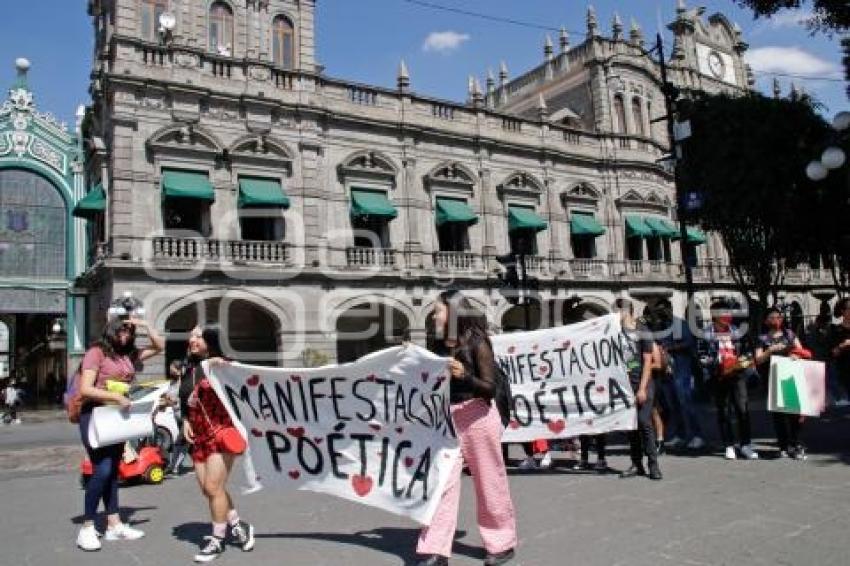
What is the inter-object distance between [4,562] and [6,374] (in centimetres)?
2953

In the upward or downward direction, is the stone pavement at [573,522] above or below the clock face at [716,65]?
below

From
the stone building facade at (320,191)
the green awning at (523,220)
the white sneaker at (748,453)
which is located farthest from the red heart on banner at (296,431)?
the green awning at (523,220)

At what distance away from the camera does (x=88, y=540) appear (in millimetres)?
5344

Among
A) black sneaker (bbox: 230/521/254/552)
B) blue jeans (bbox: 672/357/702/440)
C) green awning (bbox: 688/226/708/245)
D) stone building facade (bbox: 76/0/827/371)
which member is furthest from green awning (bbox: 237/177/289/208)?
green awning (bbox: 688/226/708/245)

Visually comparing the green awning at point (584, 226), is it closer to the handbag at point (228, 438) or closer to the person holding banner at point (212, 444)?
the person holding banner at point (212, 444)

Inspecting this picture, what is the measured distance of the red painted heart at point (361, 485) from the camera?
5.17m

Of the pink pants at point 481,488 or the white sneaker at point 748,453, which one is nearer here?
A: the pink pants at point 481,488

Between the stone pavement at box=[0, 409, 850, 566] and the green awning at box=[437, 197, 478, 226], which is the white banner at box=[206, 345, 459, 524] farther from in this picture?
the green awning at box=[437, 197, 478, 226]

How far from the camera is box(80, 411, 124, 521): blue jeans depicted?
538cm

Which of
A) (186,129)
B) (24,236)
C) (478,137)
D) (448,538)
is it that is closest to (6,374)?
(24,236)

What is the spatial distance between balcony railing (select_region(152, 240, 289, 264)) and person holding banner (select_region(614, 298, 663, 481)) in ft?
41.4

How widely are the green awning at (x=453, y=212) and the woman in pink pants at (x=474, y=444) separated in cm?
1722

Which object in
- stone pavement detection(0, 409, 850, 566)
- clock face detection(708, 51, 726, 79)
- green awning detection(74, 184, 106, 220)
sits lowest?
stone pavement detection(0, 409, 850, 566)

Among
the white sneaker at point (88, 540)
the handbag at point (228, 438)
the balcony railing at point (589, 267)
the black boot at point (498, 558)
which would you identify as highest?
the balcony railing at point (589, 267)
